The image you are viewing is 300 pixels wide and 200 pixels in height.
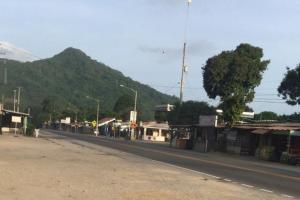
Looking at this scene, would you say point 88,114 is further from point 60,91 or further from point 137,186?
point 137,186

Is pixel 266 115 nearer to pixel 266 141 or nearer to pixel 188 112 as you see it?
pixel 188 112

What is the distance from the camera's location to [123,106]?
572 feet

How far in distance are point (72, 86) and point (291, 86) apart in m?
94.4

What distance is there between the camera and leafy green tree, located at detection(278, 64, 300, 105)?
82188 mm

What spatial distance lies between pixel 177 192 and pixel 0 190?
5056 mm

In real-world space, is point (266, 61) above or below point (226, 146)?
above

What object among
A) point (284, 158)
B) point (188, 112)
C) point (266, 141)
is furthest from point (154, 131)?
point (284, 158)

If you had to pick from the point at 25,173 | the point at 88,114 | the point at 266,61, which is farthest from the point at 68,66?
the point at 25,173

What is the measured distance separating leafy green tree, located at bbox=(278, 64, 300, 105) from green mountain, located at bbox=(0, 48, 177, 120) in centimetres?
7802

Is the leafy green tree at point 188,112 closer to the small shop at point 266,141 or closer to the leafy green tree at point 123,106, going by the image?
the small shop at point 266,141

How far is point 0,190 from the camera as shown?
577 inches

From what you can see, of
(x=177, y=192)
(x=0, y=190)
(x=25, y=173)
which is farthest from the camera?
(x=25, y=173)

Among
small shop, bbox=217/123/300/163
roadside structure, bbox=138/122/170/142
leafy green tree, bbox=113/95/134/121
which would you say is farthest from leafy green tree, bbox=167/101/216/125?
leafy green tree, bbox=113/95/134/121

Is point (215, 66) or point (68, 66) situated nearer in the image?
point (215, 66)
